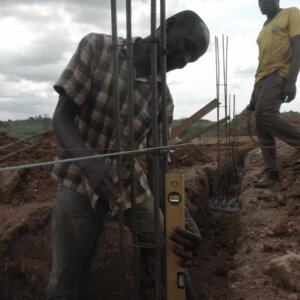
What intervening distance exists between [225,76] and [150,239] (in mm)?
6533

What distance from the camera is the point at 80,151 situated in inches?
81.4

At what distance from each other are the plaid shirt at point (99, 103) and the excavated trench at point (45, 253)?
3.67 feet

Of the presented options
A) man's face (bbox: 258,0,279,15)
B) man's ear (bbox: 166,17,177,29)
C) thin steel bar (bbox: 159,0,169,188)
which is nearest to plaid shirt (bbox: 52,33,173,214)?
thin steel bar (bbox: 159,0,169,188)

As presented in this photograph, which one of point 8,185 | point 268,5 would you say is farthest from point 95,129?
point 8,185

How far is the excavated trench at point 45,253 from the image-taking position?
360 centimetres

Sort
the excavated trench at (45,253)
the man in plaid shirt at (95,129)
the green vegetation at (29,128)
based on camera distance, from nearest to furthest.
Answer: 1. the man in plaid shirt at (95,129)
2. the excavated trench at (45,253)
3. the green vegetation at (29,128)

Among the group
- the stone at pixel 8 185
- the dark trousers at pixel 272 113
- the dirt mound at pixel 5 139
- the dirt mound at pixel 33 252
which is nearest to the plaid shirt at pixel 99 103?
the dirt mound at pixel 33 252

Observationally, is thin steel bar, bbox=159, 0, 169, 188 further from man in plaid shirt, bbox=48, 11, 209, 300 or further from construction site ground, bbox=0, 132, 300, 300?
construction site ground, bbox=0, 132, 300, 300

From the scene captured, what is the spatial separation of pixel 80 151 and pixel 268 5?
10.9 feet

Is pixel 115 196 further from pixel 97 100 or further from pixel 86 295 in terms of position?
pixel 86 295

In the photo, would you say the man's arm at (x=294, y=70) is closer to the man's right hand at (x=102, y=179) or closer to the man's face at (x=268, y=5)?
the man's face at (x=268, y=5)

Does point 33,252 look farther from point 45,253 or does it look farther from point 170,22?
point 170,22

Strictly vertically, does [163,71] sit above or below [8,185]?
above

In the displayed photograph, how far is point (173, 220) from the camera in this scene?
77.1 inches
